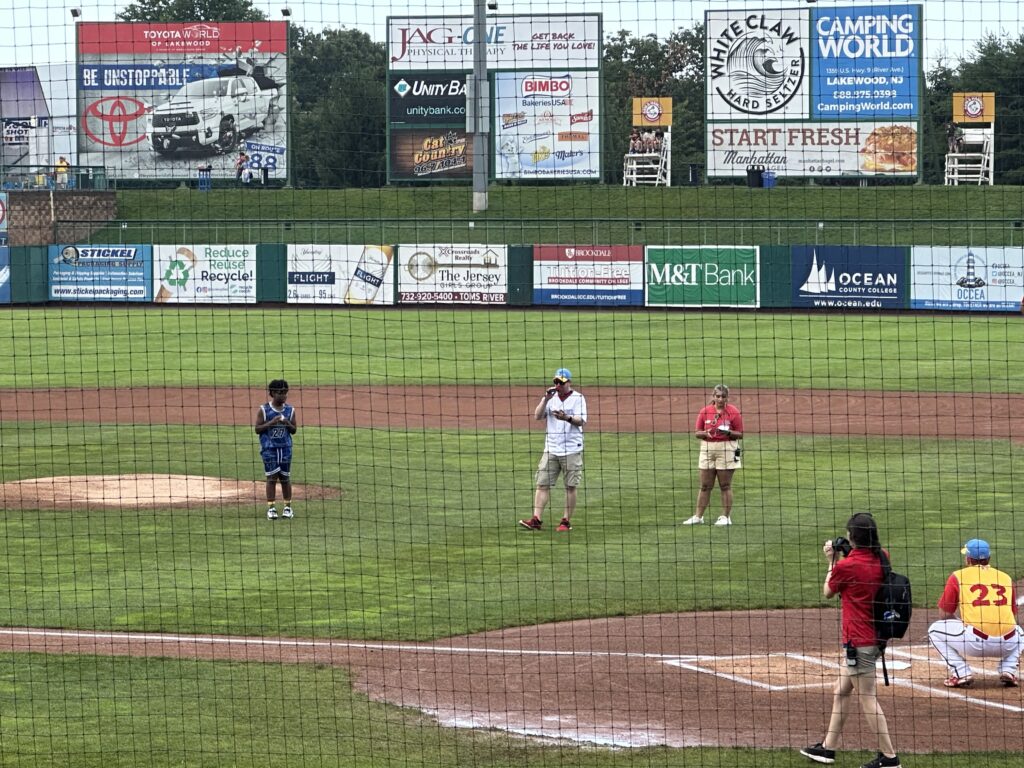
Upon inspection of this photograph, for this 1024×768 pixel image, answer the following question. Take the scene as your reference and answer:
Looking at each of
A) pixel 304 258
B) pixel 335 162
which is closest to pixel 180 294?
pixel 304 258

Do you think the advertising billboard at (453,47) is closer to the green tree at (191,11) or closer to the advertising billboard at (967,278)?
the green tree at (191,11)

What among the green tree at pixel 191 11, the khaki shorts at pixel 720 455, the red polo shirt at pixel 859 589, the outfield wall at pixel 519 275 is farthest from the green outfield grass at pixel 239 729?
the outfield wall at pixel 519 275

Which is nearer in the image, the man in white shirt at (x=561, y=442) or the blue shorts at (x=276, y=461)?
the man in white shirt at (x=561, y=442)

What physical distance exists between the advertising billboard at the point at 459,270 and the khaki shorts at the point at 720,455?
25.6 m

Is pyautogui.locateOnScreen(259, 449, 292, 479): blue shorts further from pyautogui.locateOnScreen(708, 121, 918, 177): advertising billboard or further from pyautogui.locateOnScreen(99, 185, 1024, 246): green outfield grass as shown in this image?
pyautogui.locateOnScreen(708, 121, 918, 177): advertising billboard

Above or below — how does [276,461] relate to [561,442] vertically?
below

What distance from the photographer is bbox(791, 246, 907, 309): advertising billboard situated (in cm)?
4200

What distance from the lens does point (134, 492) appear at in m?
20.5

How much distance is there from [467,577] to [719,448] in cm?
369

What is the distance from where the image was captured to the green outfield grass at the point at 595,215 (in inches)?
1690

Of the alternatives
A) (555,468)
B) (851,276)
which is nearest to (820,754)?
(555,468)

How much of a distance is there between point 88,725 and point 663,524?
857 centimetres

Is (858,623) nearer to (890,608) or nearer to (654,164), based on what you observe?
(890,608)

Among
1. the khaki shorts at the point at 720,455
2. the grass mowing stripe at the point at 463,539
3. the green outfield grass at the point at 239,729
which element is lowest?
the green outfield grass at the point at 239,729
